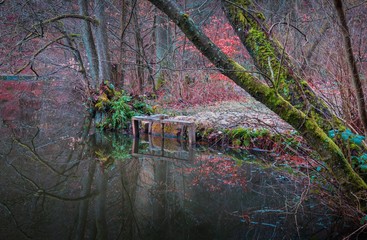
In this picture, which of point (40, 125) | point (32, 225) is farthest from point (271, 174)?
point (40, 125)

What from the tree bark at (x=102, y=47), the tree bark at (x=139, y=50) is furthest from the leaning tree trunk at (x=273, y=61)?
the tree bark at (x=139, y=50)

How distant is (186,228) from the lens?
486cm

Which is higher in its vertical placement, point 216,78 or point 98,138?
point 216,78

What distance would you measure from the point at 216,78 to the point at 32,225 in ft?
31.1

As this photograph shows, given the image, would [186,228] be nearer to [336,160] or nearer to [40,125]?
[336,160]

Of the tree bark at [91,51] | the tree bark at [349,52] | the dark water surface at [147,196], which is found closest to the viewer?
the tree bark at [349,52]

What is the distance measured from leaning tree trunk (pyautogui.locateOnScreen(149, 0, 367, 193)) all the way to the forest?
1cm

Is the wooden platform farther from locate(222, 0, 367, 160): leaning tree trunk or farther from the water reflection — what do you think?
locate(222, 0, 367, 160): leaning tree trunk

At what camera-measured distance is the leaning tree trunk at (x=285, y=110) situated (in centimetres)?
383

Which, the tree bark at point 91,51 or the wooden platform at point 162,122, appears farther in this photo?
the tree bark at point 91,51

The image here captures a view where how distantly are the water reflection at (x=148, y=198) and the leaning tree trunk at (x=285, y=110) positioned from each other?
1.92 feet

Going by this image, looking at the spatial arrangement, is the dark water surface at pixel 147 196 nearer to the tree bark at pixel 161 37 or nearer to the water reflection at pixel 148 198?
the water reflection at pixel 148 198

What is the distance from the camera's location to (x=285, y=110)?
390 centimetres

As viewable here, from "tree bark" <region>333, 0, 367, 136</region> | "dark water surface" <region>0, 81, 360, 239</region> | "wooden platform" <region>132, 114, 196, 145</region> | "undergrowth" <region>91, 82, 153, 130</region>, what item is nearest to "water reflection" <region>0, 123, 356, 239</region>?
"dark water surface" <region>0, 81, 360, 239</region>
